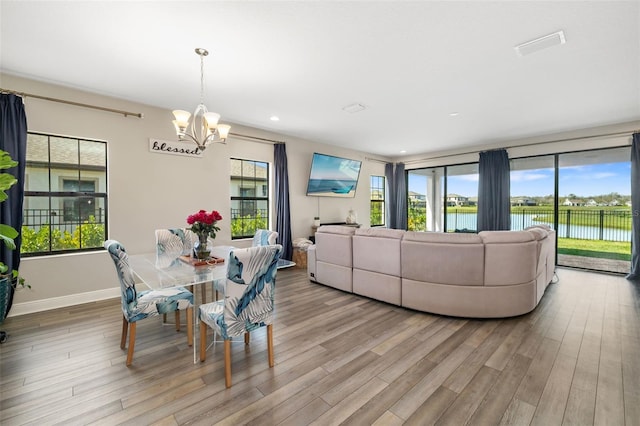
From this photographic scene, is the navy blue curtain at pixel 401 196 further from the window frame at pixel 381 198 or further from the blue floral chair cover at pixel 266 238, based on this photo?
the blue floral chair cover at pixel 266 238

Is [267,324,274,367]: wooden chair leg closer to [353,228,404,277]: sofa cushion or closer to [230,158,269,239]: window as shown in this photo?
[353,228,404,277]: sofa cushion

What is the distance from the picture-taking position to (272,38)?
2412 mm

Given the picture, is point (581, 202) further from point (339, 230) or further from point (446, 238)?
point (339, 230)

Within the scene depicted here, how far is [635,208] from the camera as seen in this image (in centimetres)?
466

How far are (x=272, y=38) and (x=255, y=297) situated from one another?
219 centimetres

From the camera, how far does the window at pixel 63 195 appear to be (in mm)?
3369

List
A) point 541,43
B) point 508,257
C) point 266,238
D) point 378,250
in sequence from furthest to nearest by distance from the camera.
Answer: point 378,250, point 266,238, point 508,257, point 541,43

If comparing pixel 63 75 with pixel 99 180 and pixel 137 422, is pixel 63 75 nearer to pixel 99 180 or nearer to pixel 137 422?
pixel 99 180

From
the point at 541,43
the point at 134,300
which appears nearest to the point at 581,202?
the point at 541,43

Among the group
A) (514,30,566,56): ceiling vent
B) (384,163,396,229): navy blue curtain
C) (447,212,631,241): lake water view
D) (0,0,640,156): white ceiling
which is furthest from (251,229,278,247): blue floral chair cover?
(384,163,396,229): navy blue curtain

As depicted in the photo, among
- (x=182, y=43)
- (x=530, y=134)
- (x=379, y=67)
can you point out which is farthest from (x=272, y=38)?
(x=530, y=134)

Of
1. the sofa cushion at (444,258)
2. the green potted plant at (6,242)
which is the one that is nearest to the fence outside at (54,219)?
the green potted plant at (6,242)

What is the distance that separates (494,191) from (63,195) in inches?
304

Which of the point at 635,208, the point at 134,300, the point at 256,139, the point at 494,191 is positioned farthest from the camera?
the point at 494,191
